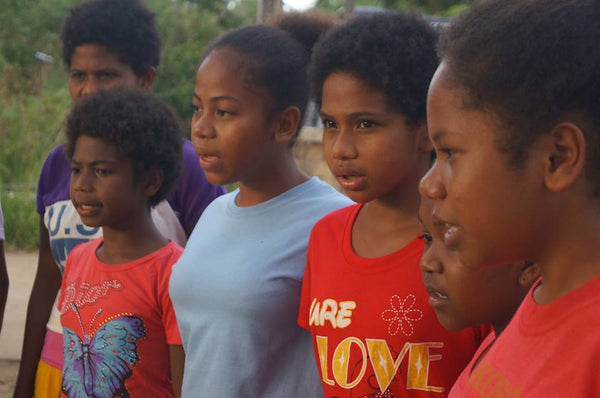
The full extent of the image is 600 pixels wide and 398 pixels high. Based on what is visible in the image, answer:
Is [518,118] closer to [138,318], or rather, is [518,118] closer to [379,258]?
[379,258]

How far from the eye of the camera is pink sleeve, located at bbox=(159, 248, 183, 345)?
2691 millimetres

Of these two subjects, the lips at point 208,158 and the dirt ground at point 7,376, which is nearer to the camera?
the lips at point 208,158

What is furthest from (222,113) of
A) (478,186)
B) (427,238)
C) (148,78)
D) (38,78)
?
(38,78)

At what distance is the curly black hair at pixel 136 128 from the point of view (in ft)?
10.1

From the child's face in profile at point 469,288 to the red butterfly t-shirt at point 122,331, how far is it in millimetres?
1157

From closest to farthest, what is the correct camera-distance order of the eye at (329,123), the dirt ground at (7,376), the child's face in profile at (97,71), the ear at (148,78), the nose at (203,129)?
the eye at (329,123) → the nose at (203,129) → the child's face in profile at (97,71) → the ear at (148,78) → the dirt ground at (7,376)

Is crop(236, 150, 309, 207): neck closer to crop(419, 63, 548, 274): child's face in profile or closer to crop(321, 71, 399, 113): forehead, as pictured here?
crop(321, 71, 399, 113): forehead

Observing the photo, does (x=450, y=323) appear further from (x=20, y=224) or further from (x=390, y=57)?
(x=20, y=224)

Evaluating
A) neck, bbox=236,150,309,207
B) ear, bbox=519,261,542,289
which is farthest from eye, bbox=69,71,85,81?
ear, bbox=519,261,542,289

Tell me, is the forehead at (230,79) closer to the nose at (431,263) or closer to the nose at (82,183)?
the nose at (82,183)

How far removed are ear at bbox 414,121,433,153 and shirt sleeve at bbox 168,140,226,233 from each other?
1.25 metres

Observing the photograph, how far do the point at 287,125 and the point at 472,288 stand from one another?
108cm

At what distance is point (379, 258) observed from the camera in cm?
210

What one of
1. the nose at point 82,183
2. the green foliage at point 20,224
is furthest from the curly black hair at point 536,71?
the green foliage at point 20,224
